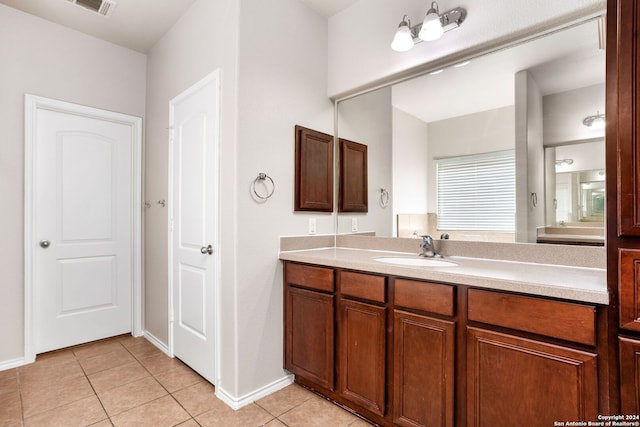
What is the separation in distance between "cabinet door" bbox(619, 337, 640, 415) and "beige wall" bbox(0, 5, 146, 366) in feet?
11.8

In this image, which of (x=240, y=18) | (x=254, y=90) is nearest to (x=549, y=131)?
(x=254, y=90)

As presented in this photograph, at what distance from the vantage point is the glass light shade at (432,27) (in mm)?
1728

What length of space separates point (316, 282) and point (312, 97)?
136 centimetres

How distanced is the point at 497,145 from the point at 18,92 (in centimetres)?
344

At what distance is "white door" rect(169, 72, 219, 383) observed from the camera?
2.19 meters

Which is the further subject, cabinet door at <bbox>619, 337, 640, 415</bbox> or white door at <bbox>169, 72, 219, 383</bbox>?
white door at <bbox>169, 72, 219, 383</bbox>

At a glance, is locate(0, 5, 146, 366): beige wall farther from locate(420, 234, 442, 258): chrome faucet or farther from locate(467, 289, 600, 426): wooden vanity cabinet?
locate(467, 289, 600, 426): wooden vanity cabinet

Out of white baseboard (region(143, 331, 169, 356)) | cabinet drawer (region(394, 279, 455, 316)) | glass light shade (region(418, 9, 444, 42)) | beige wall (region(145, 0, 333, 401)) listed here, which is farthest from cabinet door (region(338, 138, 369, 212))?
white baseboard (region(143, 331, 169, 356))

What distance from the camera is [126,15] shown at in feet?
8.33

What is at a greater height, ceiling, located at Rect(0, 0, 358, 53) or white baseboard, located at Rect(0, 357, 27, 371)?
ceiling, located at Rect(0, 0, 358, 53)

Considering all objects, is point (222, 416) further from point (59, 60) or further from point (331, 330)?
point (59, 60)

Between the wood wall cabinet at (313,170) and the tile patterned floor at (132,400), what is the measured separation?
50.0 inches

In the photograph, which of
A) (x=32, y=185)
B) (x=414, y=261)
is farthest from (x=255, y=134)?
(x=32, y=185)

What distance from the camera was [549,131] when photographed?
1680 millimetres
